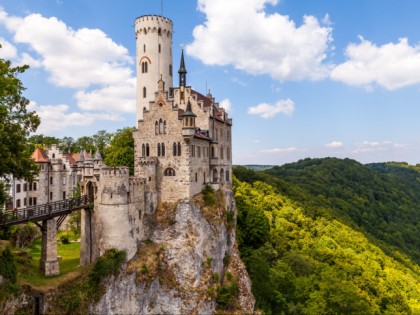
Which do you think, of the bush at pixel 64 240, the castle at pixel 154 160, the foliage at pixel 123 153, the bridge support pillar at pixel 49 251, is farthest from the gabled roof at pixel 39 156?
the bridge support pillar at pixel 49 251

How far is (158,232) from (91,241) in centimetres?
747

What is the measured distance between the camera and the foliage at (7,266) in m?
30.8

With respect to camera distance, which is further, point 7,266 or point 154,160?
point 154,160

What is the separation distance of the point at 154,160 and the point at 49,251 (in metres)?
15.2

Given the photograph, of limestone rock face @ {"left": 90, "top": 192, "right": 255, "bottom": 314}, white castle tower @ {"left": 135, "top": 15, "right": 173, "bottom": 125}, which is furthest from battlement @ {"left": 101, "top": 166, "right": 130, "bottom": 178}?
white castle tower @ {"left": 135, "top": 15, "right": 173, "bottom": 125}

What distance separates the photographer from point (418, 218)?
143125 mm

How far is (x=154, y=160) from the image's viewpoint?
147 ft

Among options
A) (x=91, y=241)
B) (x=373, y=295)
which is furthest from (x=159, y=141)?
(x=373, y=295)

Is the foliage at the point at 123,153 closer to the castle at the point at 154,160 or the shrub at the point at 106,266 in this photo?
the castle at the point at 154,160

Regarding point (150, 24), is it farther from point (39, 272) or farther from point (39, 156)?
point (39, 272)

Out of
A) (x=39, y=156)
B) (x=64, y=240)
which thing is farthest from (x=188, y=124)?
(x=39, y=156)

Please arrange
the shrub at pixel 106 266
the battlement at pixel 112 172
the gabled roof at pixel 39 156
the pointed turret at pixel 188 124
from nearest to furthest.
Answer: the shrub at pixel 106 266, the battlement at pixel 112 172, the pointed turret at pixel 188 124, the gabled roof at pixel 39 156

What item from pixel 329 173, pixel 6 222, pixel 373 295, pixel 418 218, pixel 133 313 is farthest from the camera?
pixel 329 173

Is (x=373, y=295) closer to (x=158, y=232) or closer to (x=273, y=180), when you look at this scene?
(x=158, y=232)
